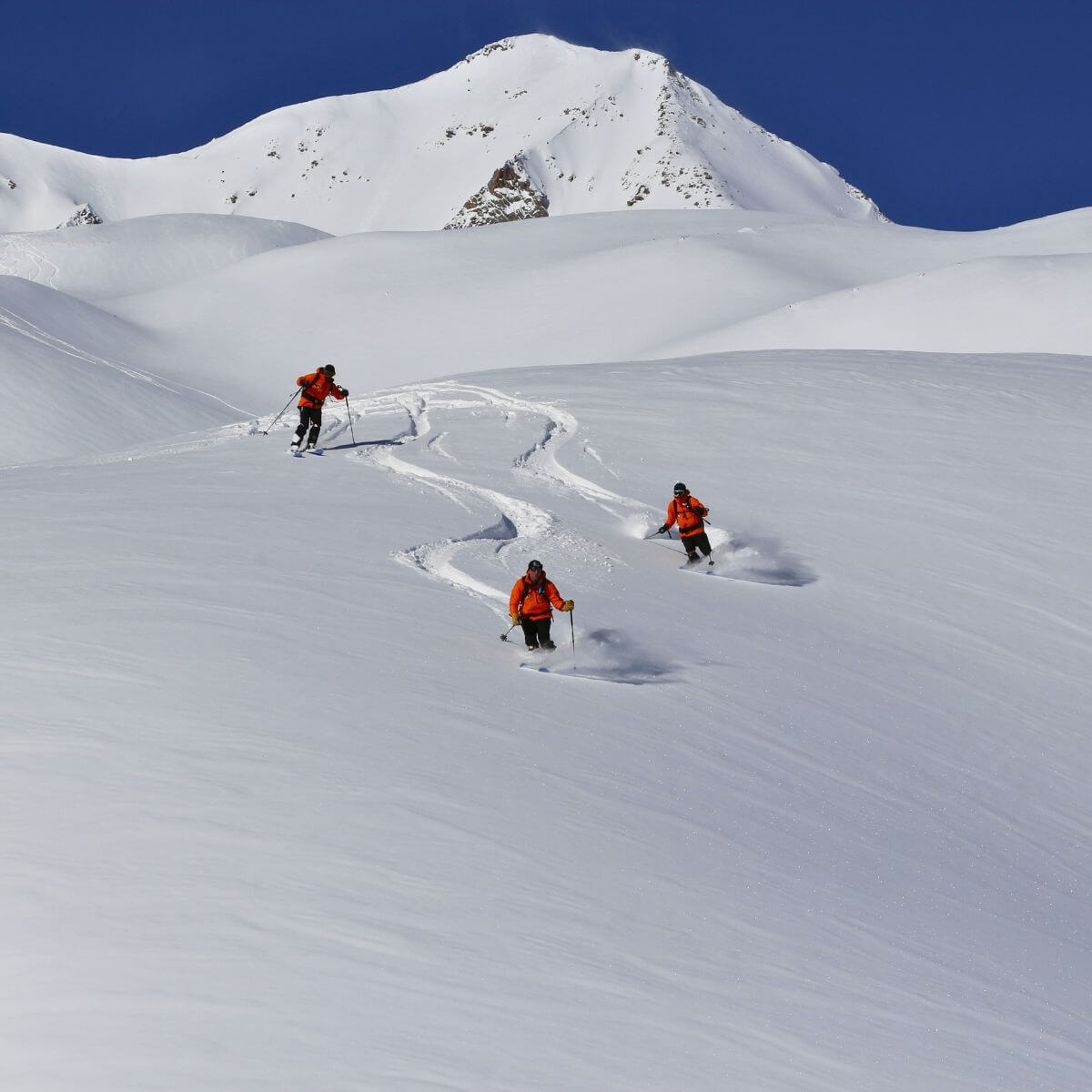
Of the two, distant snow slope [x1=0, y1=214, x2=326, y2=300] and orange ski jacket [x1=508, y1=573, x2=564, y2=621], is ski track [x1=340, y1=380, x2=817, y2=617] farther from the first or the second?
distant snow slope [x1=0, y1=214, x2=326, y2=300]

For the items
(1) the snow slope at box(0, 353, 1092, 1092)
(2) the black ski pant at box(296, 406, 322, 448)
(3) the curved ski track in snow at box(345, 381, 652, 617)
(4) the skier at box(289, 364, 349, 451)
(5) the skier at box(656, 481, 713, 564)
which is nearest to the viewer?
(1) the snow slope at box(0, 353, 1092, 1092)

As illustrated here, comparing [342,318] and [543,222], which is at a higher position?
[543,222]

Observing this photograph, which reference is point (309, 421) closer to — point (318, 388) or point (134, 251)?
point (318, 388)

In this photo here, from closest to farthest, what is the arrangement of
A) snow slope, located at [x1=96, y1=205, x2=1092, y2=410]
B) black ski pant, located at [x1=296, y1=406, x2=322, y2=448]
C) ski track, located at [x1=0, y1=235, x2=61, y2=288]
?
black ski pant, located at [x1=296, y1=406, x2=322, y2=448] → snow slope, located at [x1=96, y1=205, x2=1092, y2=410] → ski track, located at [x1=0, y1=235, x2=61, y2=288]

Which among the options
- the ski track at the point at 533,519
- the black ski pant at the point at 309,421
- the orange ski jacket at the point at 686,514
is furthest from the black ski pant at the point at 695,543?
the black ski pant at the point at 309,421

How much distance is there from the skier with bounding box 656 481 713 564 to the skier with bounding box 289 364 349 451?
216 inches

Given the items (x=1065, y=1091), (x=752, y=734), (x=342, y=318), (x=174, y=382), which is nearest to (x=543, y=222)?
(x=342, y=318)

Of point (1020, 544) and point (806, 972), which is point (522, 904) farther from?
point (1020, 544)

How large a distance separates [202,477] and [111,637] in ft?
27.7

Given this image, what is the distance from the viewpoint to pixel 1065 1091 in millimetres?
7281

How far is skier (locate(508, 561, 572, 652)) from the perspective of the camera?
1258 centimetres

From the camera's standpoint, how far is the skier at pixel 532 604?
12578 millimetres

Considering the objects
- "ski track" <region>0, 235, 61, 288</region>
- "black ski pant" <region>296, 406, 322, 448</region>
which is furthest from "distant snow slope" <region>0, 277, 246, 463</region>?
"ski track" <region>0, 235, 61, 288</region>

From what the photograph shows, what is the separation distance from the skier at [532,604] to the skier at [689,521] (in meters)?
4.02
